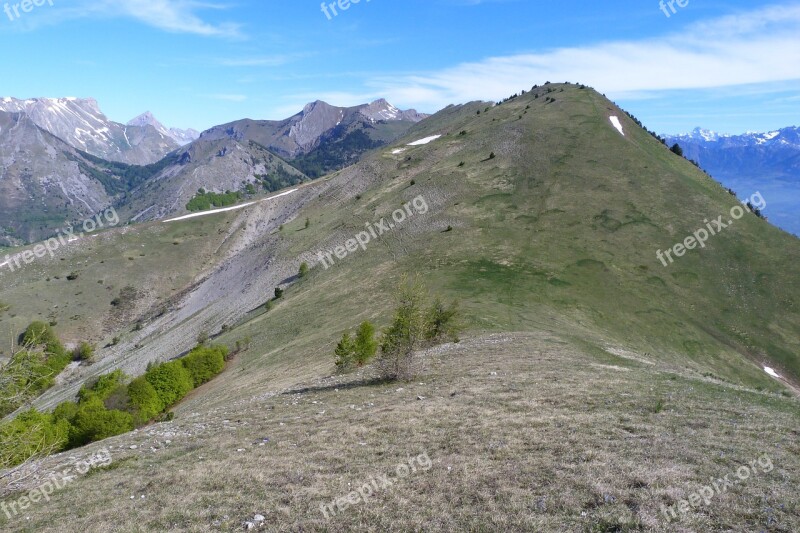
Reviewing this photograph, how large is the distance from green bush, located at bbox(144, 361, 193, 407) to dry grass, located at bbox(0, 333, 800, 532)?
27492mm

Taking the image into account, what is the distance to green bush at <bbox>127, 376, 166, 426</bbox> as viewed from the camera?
4672 cm

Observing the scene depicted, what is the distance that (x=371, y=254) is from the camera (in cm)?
7850

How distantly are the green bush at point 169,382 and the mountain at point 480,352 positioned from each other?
4.19 m

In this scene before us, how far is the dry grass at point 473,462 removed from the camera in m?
11.8

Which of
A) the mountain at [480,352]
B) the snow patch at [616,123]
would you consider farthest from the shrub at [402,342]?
the snow patch at [616,123]

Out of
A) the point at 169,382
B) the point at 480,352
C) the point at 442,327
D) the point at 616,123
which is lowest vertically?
the point at 169,382

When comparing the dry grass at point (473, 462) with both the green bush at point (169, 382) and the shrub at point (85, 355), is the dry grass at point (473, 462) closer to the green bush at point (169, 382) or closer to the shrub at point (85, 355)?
the green bush at point (169, 382)

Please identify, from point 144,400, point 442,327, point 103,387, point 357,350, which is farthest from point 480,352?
point 103,387

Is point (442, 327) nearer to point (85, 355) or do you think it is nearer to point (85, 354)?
point (85, 354)

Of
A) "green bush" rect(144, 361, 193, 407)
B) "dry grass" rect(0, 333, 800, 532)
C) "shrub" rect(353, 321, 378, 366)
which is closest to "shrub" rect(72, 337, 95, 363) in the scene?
"green bush" rect(144, 361, 193, 407)

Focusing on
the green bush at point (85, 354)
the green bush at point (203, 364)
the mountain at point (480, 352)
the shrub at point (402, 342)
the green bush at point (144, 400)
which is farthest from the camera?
the green bush at point (85, 354)

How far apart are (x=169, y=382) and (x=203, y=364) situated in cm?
444

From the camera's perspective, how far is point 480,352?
33.8m

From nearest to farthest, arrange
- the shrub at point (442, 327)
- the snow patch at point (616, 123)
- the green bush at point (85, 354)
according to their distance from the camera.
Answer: the shrub at point (442, 327)
the green bush at point (85, 354)
the snow patch at point (616, 123)
